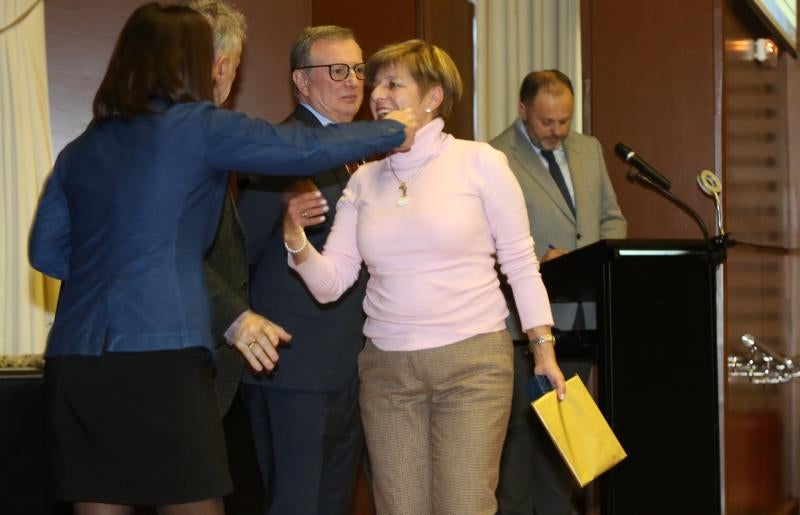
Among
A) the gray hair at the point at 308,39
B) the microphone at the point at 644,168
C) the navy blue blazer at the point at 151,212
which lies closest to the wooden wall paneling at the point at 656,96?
the microphone at the point at 644,168

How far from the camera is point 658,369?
11.8ft

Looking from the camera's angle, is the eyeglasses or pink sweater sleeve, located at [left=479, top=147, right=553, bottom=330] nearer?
pink sweater sleeve, located at [left=479, top=147, right=553, bottom=330]

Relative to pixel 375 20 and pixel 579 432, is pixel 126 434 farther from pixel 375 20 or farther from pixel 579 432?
pixel 375 20

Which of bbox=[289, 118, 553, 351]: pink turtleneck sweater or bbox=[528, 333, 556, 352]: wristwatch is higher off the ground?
bbox=[289, 118, 553, 351]: pink turtleneck sweater

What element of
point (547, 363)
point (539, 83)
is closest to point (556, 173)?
Result: point (539, 83)

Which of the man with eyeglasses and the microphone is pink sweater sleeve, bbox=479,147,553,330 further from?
the microphone

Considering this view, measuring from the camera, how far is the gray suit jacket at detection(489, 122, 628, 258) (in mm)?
4613

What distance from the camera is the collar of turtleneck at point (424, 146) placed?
287 cm

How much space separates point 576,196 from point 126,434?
2750 mm

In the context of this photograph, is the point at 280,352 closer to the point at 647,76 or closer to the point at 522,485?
the point at 522,485

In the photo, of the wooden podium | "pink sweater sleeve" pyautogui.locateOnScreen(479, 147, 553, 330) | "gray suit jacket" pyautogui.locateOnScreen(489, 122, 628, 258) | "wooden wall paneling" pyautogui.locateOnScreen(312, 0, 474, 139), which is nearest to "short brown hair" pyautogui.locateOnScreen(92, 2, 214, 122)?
"pink sweater sleeve" pyautogui.locateOnScreen(479, 147, 553, 330)

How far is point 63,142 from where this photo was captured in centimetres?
429

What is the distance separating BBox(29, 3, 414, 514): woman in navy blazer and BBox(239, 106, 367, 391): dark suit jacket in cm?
66

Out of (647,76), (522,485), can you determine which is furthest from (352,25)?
(522,485)
